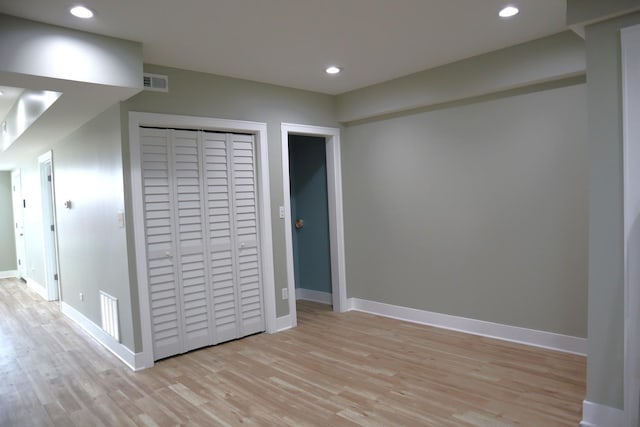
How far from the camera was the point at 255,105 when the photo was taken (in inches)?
167

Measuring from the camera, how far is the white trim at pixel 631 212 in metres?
2.23

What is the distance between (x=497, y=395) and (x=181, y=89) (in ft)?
11.2

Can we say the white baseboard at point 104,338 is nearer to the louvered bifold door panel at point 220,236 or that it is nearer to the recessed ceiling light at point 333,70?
the louvered bifold door panel at point 220,236

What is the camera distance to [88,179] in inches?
165

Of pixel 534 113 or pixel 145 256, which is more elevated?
pixel 534 113

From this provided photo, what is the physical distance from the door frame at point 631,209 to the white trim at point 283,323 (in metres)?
2.94

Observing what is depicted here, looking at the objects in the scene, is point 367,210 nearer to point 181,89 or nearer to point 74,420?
point 181,89

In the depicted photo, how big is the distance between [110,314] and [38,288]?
13.4ft

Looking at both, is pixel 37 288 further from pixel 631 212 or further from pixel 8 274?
pixel 631 212

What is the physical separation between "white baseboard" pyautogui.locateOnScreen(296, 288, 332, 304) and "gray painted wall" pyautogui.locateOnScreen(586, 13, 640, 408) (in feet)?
11.4

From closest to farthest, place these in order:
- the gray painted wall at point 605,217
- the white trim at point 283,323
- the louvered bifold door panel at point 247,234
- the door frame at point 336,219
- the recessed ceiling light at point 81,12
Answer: the gray painted wall at point 605,217 < the recessed ceiling light at point 81,12 < the louvered bifold door panel at point 247,234 < the white trim at point 283,323 < the door frame at point 336,219

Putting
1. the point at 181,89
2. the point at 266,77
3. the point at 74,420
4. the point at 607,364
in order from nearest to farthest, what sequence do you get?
the point at 607,364 → the point at 74,420 → the point at 181,89 → the point at 266,77

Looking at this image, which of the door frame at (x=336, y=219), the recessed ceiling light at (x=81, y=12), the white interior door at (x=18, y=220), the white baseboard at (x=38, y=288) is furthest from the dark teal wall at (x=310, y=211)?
the white interior door at (x=18, y=220)

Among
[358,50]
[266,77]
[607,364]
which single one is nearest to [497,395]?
[607,364]
